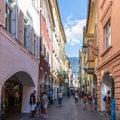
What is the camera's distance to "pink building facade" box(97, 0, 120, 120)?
1859 cm

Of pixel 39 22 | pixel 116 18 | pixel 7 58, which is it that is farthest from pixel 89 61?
pixel 7 58

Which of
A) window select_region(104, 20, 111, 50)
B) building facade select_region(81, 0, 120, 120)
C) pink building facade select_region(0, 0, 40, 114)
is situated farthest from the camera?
window select_region(104, 20, 111, 50)

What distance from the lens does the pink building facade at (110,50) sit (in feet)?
61.0

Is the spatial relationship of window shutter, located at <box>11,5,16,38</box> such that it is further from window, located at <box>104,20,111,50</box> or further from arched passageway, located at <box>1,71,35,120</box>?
window, located at <box>104,20,111,50</box>

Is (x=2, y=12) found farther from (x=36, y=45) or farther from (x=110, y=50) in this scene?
(x=36, y=45)

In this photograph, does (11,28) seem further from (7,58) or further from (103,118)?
(103,118)

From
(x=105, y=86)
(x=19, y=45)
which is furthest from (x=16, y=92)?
(x=19, y=45)

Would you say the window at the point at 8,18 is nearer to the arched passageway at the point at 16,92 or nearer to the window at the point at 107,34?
the arched passageway at the point at 16,92

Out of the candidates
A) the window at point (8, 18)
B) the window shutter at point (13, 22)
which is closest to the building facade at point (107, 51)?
the window shutter at point (13, 22)

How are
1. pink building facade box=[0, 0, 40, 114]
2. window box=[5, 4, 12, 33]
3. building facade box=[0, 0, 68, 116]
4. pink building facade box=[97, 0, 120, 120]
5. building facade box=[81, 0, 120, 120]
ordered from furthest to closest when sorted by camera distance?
building facade box=[81, 0, 120, 120] → pink building facade box=[97, 0, 120, 120] → window box=[5, 4, 12, 33] → building facade box=[0, 0, 68, 116] → pink building facade box=[0, 0, 40, 114]

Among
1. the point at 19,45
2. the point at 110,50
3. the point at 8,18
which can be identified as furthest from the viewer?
the point at 110,50

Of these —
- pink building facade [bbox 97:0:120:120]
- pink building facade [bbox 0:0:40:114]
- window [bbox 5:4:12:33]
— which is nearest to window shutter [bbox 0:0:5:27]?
pink building facade [bbox 0:0:40:114]

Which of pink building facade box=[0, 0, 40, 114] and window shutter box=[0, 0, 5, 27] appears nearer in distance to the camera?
window shutter box=[0, 0, 5, 27]

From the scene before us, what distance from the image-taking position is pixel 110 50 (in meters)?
21.1
